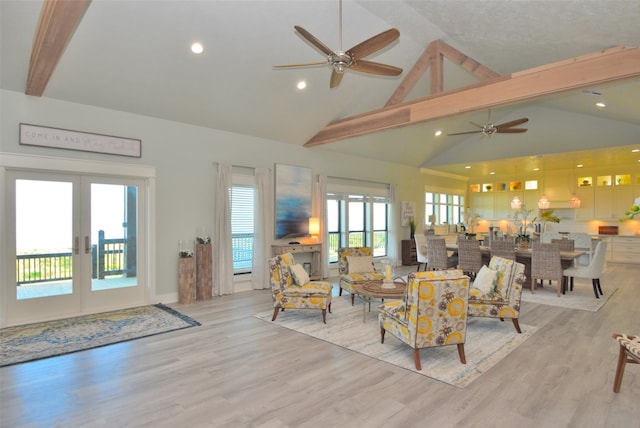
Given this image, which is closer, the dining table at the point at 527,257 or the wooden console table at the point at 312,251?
the dining table at the point at 527,257

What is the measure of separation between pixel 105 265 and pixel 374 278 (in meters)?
4.27

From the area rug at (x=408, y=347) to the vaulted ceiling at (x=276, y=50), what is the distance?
308 cm

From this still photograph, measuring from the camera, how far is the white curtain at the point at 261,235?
722 centimetres

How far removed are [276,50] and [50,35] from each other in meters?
2.79

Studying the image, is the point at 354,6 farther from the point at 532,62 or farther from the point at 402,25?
the point at 532,62

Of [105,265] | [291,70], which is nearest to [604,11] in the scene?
[291,70]

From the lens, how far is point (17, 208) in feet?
15.8

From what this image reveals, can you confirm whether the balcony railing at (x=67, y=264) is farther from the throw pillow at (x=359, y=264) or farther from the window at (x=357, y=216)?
the window at (x=357, y=216)

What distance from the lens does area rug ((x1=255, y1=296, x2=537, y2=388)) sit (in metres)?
3.44

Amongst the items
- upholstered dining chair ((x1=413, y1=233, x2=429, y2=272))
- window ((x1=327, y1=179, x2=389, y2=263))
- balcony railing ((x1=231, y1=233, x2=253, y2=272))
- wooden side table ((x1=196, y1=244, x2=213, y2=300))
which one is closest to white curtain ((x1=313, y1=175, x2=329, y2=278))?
window ((x1=327, y1=179, x2=389, y2=263))

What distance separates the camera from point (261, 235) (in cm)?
724

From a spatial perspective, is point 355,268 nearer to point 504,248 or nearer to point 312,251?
point 312,251

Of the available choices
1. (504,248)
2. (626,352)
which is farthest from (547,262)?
(626,352)

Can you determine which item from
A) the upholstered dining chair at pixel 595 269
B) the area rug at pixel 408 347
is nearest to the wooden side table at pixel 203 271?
the area rug at pixel 408 347
